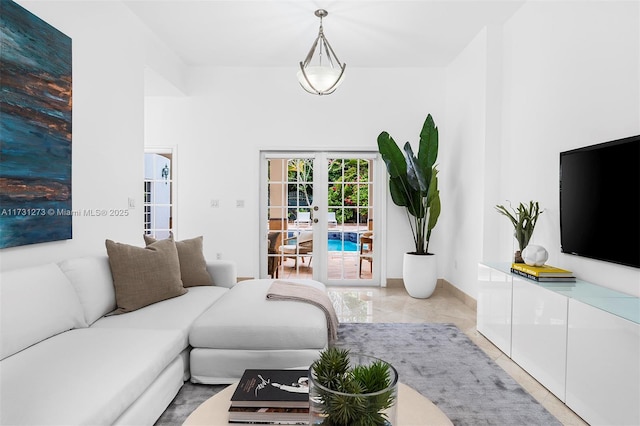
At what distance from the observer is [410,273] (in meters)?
4.55

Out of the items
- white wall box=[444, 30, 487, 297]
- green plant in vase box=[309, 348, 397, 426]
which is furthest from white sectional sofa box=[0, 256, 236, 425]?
white wall box=[444, 30, 487, 297]

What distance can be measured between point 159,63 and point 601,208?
427 cm

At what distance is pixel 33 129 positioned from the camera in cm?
229

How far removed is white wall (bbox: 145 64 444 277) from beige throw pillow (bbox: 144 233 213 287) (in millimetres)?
1893

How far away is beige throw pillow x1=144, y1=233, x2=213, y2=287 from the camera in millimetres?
3100

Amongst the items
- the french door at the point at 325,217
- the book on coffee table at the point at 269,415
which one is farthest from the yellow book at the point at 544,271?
the french door at the point at 325,217

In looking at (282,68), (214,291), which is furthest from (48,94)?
(282,68)

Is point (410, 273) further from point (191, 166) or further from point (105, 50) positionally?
point (105, 50)

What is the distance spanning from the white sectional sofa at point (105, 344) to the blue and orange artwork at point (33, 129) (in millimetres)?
328

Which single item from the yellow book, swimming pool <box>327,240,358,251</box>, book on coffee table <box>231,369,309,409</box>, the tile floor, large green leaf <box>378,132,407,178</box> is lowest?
the tile floor

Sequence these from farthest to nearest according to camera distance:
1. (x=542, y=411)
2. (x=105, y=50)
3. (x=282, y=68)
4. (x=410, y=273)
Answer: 1. (x=282, y=68)
2. (x=410, y=273)
3. (x=105, y=50)
4. (x=542, y=411)

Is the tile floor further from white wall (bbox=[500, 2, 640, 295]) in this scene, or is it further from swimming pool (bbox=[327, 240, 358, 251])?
white wall (bbox=[500, 2, 640, 295])

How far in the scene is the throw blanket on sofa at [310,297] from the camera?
2592 millimetres

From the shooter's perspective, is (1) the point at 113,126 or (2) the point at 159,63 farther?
(2) the point at 159,63
